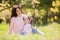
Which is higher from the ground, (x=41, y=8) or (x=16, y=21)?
(x=41, y=8)

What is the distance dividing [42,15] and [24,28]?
218 millimetres

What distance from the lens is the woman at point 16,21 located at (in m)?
1.56

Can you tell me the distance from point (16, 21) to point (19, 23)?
35 millimetres

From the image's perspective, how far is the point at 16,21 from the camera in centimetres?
158

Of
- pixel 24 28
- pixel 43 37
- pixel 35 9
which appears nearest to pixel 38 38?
pixel 43 37

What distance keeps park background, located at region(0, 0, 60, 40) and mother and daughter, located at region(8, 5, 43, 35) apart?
0.12 feet

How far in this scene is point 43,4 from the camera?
161 cm

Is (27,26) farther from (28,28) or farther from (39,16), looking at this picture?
(39,16)

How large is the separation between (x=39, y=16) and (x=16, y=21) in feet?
0.75

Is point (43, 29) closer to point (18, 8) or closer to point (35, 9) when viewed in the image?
point (35, 9)

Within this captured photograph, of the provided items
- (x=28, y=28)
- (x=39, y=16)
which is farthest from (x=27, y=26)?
(x=39, y=16)


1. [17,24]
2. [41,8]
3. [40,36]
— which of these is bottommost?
[40,36]

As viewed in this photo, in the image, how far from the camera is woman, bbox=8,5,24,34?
61.5 inches

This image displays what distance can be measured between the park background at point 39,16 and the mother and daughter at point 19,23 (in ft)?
0.12
